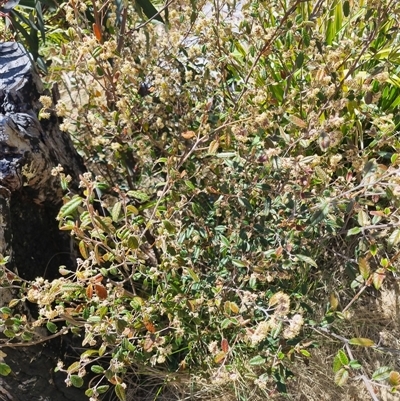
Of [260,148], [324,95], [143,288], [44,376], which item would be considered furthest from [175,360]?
[324,95]

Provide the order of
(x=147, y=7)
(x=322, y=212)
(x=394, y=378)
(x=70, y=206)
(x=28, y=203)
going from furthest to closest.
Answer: (x=28, y=203) → (x=147, y=7) → (x=70, y=206) → (x=322, y=212) → (x=394, y=378)

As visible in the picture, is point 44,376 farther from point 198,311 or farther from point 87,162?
point 87,162

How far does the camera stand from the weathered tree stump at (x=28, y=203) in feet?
5.71

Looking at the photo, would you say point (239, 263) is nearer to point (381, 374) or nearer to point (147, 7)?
point (381, 374)

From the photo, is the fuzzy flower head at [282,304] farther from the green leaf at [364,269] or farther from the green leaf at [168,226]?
the green leaf at [168,226]

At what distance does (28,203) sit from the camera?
1843 mm

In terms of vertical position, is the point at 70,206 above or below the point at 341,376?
above

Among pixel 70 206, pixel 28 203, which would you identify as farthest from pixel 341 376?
pixel 28 203

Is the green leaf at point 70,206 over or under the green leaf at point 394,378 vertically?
over

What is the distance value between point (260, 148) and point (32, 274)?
771 mm

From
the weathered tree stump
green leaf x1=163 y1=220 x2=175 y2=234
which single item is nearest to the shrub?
green leaf x1=163 y1=220 x2=175 y2=234

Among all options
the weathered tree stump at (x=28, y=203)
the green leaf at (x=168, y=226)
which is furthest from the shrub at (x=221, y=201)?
the weathered tree stump at (x=28, y=203)

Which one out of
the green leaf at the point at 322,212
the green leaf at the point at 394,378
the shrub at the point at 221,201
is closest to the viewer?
the green leaf at the point at 394,378

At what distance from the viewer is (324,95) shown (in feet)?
5.56
